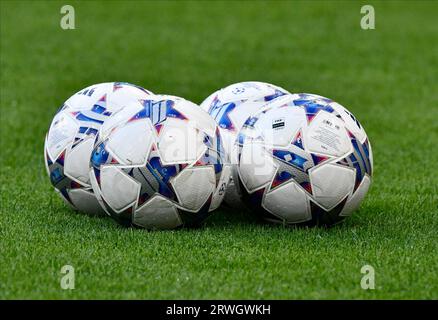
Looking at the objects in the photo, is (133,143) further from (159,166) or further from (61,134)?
(61,134)

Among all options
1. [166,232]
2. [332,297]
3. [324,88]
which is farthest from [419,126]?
[332,297]

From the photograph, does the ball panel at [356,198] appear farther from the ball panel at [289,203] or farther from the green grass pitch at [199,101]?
the ball panel at [289,203]

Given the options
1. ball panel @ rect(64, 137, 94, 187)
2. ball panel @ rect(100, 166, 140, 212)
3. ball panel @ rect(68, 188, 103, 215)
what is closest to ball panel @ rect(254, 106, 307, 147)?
ball panel @ rect(100, 166, 140, 212)

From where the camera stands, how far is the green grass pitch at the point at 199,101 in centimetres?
668

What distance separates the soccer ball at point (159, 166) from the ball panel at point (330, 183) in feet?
2.37

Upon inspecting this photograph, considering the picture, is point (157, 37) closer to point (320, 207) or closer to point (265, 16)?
point (265, 16)

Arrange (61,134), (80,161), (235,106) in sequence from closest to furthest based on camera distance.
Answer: (80,161) → (61,134) → (235,106)

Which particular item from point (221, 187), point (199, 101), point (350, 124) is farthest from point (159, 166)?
point (199, 101)

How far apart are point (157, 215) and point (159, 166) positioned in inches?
16.3

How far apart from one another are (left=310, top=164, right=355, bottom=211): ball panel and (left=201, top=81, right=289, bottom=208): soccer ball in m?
0.79

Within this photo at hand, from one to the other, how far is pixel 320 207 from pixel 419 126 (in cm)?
561

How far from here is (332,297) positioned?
6336 millimetres

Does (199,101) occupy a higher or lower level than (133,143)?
lower

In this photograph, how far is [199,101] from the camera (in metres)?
14.0
